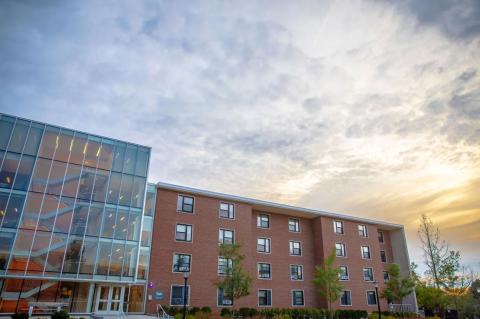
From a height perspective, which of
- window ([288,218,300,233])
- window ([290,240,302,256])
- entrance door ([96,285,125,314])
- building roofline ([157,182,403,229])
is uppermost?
building roofline ([157,182,403,229])

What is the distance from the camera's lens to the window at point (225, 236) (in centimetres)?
3269

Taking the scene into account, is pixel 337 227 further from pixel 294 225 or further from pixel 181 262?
pixel 181 262

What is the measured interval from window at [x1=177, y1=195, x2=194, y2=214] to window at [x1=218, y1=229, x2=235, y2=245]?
371 centimetres

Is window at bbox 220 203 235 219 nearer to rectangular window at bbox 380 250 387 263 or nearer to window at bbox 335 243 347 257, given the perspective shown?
window at bbox 335 243 347 257

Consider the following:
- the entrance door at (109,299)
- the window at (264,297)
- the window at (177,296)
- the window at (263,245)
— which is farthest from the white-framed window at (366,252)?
the entrance door at (109,299)

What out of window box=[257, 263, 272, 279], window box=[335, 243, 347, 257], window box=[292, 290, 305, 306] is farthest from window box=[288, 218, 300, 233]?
window box=[292, 290, 305, 306]

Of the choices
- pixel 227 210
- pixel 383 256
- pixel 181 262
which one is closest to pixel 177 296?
pixel 181 262

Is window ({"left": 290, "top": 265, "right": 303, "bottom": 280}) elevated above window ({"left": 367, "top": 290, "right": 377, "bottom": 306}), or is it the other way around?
window ({"left": 290, "top": 265, "right": 303, "bottom": 280})

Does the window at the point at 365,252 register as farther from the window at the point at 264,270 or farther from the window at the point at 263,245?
the window at the point at 264,270

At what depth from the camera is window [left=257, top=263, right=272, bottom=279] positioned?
1369 inches

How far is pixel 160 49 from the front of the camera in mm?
22203

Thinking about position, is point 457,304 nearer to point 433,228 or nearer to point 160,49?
point 433,228

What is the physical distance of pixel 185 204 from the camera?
106 feet

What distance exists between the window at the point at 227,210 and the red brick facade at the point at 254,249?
0.43 metres
